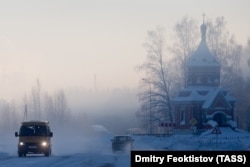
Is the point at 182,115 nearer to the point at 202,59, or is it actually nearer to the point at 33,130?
the point at 202,59

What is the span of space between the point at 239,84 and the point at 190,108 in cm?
1343

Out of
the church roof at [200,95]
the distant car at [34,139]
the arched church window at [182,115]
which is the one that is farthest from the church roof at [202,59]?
the distant car at [34,139]

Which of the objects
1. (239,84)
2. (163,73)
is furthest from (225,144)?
(239,84)

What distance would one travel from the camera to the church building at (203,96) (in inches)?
3307

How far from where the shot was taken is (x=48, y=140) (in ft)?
135

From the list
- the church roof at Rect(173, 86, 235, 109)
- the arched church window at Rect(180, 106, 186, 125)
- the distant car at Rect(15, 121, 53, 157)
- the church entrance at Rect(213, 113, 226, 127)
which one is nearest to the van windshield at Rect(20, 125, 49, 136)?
the distant car at Rect(15, 121, 53, 157)

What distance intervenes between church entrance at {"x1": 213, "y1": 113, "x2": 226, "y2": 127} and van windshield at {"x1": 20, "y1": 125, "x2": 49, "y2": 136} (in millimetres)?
45939

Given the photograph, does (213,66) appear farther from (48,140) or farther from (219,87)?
(48,140)

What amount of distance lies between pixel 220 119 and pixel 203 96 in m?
4.33

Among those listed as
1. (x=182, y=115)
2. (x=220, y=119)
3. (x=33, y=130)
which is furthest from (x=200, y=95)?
(x=33, y=130)

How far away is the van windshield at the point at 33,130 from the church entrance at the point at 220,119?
45939 millimetres

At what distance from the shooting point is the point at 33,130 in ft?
135

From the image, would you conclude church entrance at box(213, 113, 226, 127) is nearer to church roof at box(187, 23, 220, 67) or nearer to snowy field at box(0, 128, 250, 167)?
snowy field at box(0, 128, 250, 167)

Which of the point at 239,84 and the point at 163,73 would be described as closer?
the point at 163,73
